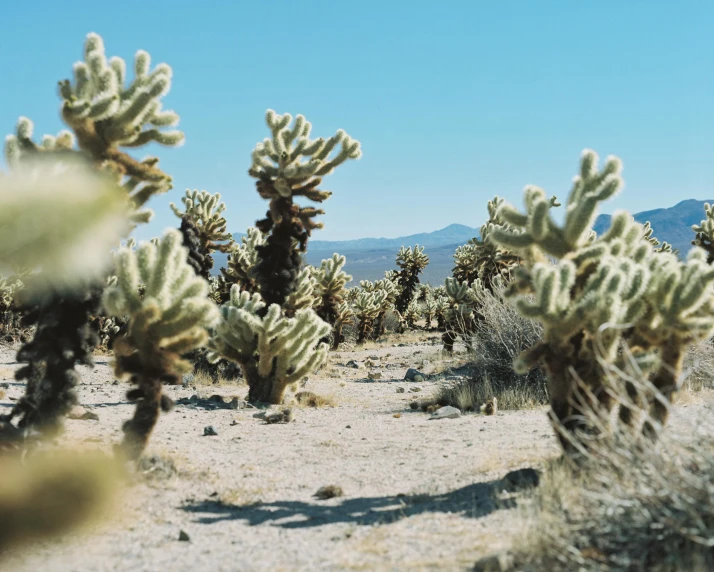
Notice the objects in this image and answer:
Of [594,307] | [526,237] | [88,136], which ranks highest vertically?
[88,136]

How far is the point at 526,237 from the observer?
5.35 m

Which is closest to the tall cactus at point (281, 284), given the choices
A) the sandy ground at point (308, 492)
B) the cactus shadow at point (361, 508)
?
the sandy ground at point (308, 492)

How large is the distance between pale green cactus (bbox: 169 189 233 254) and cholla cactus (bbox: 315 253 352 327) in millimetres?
3251

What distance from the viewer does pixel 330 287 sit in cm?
1816

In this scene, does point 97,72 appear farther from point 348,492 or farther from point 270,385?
point 270,385

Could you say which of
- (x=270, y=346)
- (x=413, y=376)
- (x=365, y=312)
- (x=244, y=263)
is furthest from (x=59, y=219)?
(x=365, y=312)

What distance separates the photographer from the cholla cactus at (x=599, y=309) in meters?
4.48

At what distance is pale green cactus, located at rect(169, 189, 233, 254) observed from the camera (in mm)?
15383

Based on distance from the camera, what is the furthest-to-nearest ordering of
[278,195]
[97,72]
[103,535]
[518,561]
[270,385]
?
[278,195] < [270,385] < [97,72] < [103,535] < [518,561]

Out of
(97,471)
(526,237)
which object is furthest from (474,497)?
(97,471)

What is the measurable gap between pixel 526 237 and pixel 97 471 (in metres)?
3.84

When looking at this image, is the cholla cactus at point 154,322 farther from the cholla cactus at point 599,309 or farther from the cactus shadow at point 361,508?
the cholla cactus at point 599,309

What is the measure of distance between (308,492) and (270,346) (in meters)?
3.97

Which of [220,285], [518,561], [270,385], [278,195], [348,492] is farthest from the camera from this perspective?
[220,285]
